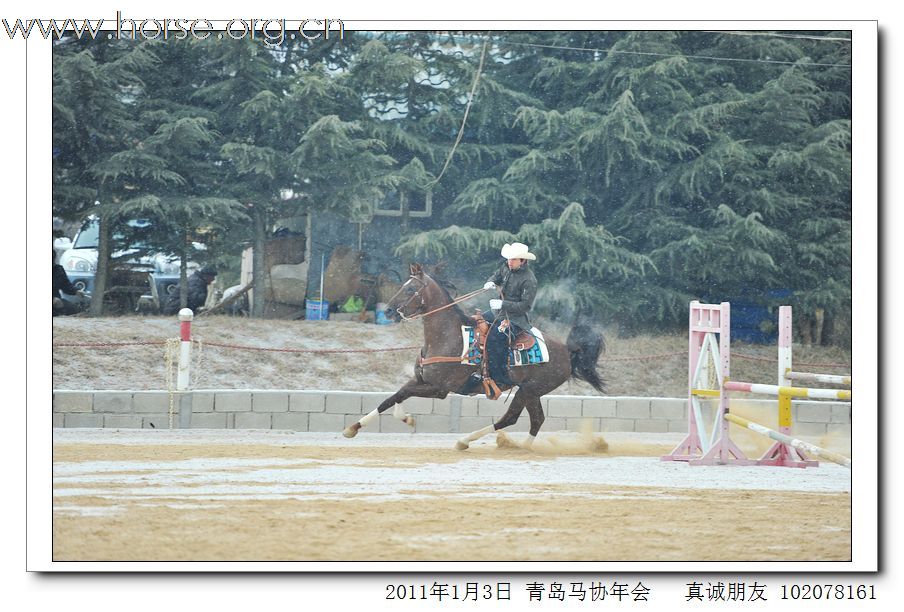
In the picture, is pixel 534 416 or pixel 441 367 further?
pixel 534 416

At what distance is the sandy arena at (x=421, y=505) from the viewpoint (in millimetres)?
6414

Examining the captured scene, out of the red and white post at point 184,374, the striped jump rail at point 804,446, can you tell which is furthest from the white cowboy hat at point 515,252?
the red and white post at point 184,374

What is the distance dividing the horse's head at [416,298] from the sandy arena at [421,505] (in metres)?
1.55

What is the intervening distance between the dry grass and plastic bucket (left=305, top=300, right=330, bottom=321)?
251 millimetres

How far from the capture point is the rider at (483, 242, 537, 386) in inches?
457

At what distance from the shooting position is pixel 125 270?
696 inches

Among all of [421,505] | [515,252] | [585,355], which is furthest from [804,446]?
[515,252]

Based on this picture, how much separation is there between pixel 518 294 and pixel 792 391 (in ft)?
11.0

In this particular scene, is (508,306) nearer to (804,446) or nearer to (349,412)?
(349,412)

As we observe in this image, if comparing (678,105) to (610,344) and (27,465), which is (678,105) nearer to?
(610,344)

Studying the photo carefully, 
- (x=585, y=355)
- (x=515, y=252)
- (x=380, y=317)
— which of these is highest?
(x=515, y=252)

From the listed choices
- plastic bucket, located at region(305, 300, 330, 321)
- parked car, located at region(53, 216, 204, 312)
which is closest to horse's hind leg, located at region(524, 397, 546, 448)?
plastic bucket, located at region(305, 300, 330, 321)

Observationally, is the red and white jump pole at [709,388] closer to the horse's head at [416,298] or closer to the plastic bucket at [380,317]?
the horse's head at [416,298]

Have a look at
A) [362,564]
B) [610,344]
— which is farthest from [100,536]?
[610,344]
